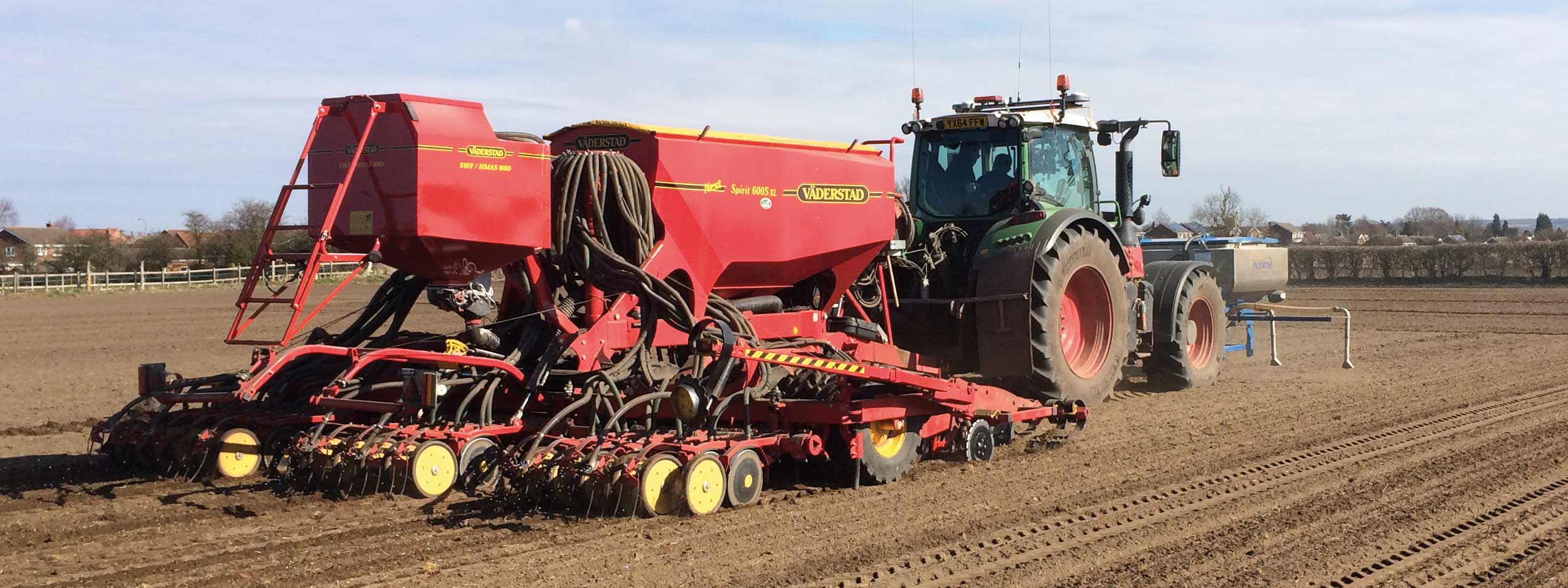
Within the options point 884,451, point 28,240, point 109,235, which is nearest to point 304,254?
point 884,451

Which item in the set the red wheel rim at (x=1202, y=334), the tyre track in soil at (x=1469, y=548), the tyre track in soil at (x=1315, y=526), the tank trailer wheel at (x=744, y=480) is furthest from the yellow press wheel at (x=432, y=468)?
the red wheel rim at (x=1202, y=334)

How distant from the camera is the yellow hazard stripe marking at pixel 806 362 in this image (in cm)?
644

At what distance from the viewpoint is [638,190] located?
6891 mm

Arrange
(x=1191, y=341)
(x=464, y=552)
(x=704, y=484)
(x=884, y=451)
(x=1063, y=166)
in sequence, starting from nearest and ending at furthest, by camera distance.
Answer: (x=464, y=552)
(x=704, y=484)
(x=884, y=451)
(x=1063, y=166)
(x=1191, y=341)

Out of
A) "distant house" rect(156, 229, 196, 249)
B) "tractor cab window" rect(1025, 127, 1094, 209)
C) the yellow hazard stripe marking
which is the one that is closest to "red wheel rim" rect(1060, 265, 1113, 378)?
"tractor cab window" rect(1025, 127, 1094, 209)

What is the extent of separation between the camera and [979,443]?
24.8 feet

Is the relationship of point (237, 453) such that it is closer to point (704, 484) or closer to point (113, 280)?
point (704, 484)

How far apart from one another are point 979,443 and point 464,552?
11.2ft

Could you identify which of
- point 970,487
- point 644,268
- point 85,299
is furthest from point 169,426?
point 85,299

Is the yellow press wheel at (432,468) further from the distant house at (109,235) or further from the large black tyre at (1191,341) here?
the distant house at (109,235)

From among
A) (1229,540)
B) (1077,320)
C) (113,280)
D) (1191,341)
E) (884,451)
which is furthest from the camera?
(113,280)

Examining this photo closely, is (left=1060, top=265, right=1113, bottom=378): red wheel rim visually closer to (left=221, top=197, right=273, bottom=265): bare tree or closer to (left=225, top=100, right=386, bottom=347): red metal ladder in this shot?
(left=225, top=100, right=386, bottom=347): red metal ladder

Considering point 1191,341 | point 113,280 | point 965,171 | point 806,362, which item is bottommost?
point 1191,341

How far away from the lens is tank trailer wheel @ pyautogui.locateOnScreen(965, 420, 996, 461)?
7512 mm
